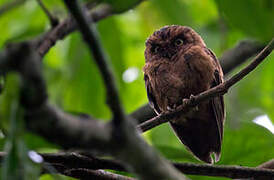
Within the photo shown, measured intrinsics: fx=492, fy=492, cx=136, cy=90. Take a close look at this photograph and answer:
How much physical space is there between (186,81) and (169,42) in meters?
0.62


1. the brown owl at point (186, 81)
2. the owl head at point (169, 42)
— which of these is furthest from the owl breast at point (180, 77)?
the owl head at point (169, 42)

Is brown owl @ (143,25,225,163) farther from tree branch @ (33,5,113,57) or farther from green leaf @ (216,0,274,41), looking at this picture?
→ green leaf @ (216,0,274,41)

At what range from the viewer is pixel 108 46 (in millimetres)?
4152

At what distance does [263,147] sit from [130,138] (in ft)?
6.89

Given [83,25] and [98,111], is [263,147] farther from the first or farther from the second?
[83,25]

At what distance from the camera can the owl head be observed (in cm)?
502

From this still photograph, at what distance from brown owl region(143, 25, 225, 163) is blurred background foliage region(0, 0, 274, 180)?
0.15m

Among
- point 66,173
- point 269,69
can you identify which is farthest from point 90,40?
point 269,69

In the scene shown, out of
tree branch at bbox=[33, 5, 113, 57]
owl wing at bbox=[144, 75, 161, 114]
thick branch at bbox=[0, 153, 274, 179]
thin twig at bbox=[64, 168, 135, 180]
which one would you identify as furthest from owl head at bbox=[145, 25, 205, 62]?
thick branch at bbox=[0, 153, 274, 179]

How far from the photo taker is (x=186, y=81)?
4641mm

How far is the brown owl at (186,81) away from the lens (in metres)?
4.63

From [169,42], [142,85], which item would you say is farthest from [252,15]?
[142,85]

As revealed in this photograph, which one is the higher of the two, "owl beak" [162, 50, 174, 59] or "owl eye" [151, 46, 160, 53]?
"owl eye" [151, 46, 160, 53]

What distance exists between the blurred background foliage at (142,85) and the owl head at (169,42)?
0.51ft
